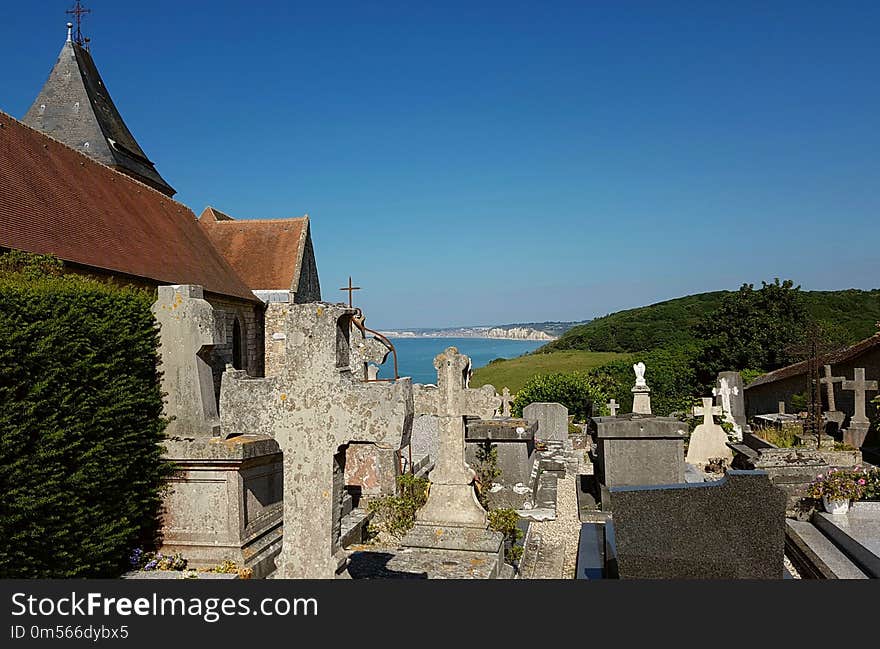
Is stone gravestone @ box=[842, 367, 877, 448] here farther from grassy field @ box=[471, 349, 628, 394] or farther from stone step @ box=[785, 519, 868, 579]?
grassy field @ box=[471, 349, 628, 394]

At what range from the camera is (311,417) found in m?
3.82

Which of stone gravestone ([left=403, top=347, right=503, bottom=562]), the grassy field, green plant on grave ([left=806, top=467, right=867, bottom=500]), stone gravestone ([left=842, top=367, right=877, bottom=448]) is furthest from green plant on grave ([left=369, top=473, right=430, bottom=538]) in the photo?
the grassy field

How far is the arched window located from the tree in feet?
74.0

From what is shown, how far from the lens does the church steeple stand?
77.4ft

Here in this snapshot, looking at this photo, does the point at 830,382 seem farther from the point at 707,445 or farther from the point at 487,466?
the point at 487,466

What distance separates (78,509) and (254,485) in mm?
1294

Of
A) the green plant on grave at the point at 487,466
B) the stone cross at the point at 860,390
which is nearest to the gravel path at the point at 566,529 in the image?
the green plant on grave at the point at 487,466

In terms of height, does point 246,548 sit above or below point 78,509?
below

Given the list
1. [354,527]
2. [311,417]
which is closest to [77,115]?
[354,527]

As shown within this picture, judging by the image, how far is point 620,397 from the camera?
23.8 m

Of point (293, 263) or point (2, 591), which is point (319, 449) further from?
point (293, 263)

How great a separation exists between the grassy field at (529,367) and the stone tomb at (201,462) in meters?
32.9

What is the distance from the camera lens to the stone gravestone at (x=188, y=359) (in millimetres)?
5340

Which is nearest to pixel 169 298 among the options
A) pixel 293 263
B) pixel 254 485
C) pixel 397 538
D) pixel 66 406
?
pixel 66 406
